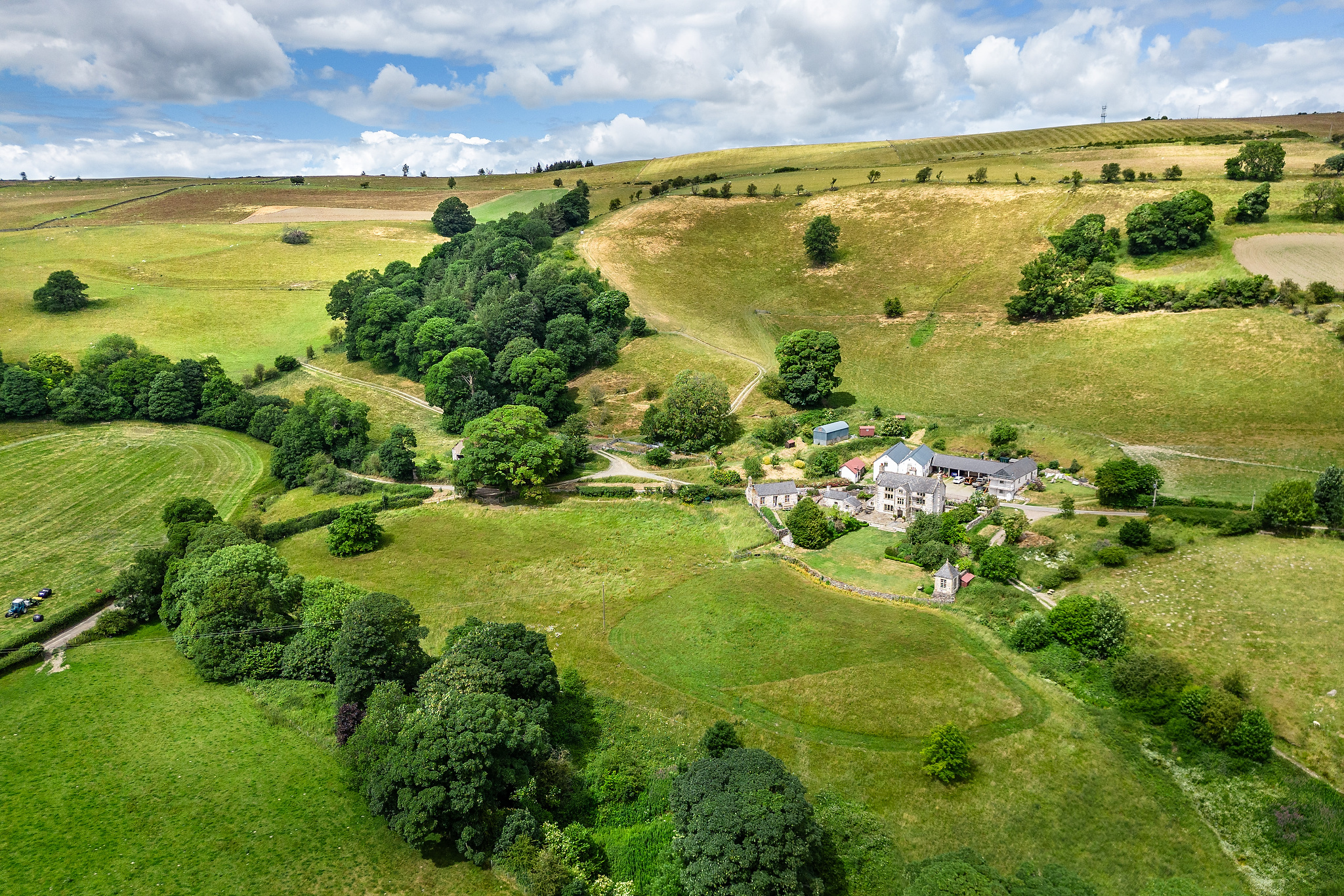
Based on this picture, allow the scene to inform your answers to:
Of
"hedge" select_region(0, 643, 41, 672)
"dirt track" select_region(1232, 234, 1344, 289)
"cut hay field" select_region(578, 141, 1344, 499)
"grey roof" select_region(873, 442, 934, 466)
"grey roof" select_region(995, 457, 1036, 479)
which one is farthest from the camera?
"dirt track" select_region(1232, 234, 1344, 289)

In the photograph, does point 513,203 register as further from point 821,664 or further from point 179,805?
point 179,805

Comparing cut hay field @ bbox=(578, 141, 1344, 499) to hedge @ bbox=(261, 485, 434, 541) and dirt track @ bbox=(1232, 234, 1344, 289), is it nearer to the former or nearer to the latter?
dirt track @ bbox=(1232, 234, 1344, 289)

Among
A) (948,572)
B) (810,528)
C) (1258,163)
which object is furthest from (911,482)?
(1258,163)

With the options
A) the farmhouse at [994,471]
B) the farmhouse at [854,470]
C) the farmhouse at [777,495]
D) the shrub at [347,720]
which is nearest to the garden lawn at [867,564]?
the farmhouse at [777,495]

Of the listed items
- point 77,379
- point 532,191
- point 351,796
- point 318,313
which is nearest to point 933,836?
point 351,796

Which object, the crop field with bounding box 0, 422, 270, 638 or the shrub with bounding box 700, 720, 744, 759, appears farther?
the crop field with bounding box 0, 422, 270, 638

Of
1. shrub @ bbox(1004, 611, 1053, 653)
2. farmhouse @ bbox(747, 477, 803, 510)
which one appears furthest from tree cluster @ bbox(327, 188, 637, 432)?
shrub @ bbox(1004, 611, 1053, 653)

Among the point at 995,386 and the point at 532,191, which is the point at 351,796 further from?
the point at 532,191
